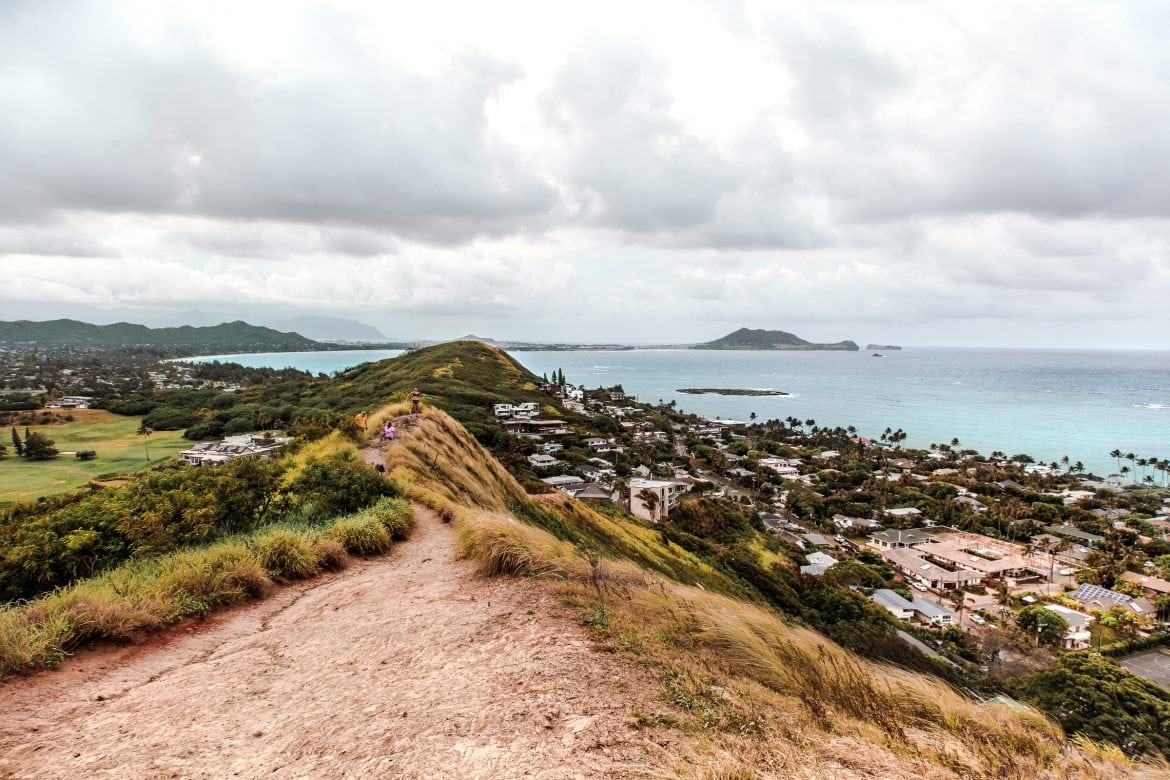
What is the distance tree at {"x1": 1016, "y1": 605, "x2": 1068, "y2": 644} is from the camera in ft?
88.0

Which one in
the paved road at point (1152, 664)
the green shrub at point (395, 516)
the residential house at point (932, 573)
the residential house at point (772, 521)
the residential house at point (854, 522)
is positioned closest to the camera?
the green shrub at point (395, 516)

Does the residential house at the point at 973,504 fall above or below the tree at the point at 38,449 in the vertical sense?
below

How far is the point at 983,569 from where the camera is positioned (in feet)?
124

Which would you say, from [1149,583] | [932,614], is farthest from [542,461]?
[1149,583]

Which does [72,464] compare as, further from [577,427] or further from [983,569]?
[983,569]

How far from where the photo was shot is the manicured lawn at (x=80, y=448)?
28.9 meters

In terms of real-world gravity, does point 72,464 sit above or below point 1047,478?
above

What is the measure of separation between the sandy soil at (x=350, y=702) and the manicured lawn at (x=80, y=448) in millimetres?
24585

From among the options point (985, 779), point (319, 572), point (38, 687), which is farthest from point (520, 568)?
point (985, 779)

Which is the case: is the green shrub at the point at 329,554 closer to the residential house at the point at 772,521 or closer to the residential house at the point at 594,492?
the residential house at the point at 594,492

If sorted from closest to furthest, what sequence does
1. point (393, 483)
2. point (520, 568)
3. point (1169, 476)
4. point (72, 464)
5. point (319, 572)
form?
point (520, 568), point (319, 572), point (393, 483), point (72, 464), point (1169, 476)

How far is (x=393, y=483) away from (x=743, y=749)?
8.74 meters

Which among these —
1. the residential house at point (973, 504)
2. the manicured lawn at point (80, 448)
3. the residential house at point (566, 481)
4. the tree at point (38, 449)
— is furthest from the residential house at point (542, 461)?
the residential house at point (973, 504)

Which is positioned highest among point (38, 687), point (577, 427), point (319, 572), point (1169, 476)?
point (38, 687)
